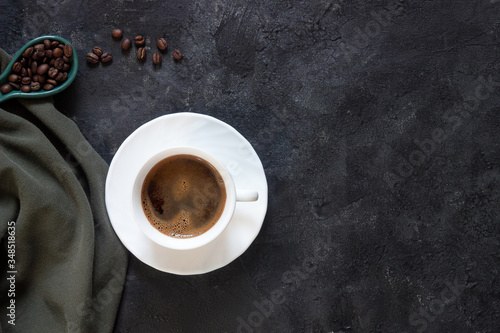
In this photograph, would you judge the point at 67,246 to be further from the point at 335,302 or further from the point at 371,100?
the point at 371,100

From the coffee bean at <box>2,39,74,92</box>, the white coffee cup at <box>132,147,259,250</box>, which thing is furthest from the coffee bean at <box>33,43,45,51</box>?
the white coffee cup at <box>132,147,259,250</box>

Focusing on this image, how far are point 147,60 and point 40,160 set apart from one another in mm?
407

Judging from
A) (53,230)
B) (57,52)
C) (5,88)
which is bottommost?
(53,230)

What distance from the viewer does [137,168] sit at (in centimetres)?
124

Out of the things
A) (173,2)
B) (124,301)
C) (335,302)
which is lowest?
(124,301)

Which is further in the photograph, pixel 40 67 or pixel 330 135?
pixel 330 135

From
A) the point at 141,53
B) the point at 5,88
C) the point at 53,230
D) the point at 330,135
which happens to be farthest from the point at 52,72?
the point at 330,135

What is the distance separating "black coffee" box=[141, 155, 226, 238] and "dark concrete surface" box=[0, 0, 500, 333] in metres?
0.20

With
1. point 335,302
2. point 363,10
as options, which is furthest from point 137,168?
point 363,10

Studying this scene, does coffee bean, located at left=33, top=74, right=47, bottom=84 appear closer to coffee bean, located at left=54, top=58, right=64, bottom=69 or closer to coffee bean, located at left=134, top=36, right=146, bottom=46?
coffee bean, located at left=54, top=58, right=64, bottom=69

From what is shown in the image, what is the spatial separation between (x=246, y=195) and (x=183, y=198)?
20 cm

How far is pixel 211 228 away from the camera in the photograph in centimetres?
122

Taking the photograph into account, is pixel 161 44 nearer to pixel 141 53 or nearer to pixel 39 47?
pixel 141 53

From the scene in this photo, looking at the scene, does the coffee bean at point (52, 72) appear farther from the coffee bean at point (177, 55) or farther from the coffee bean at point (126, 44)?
the coffee bean at point (177, 55)
